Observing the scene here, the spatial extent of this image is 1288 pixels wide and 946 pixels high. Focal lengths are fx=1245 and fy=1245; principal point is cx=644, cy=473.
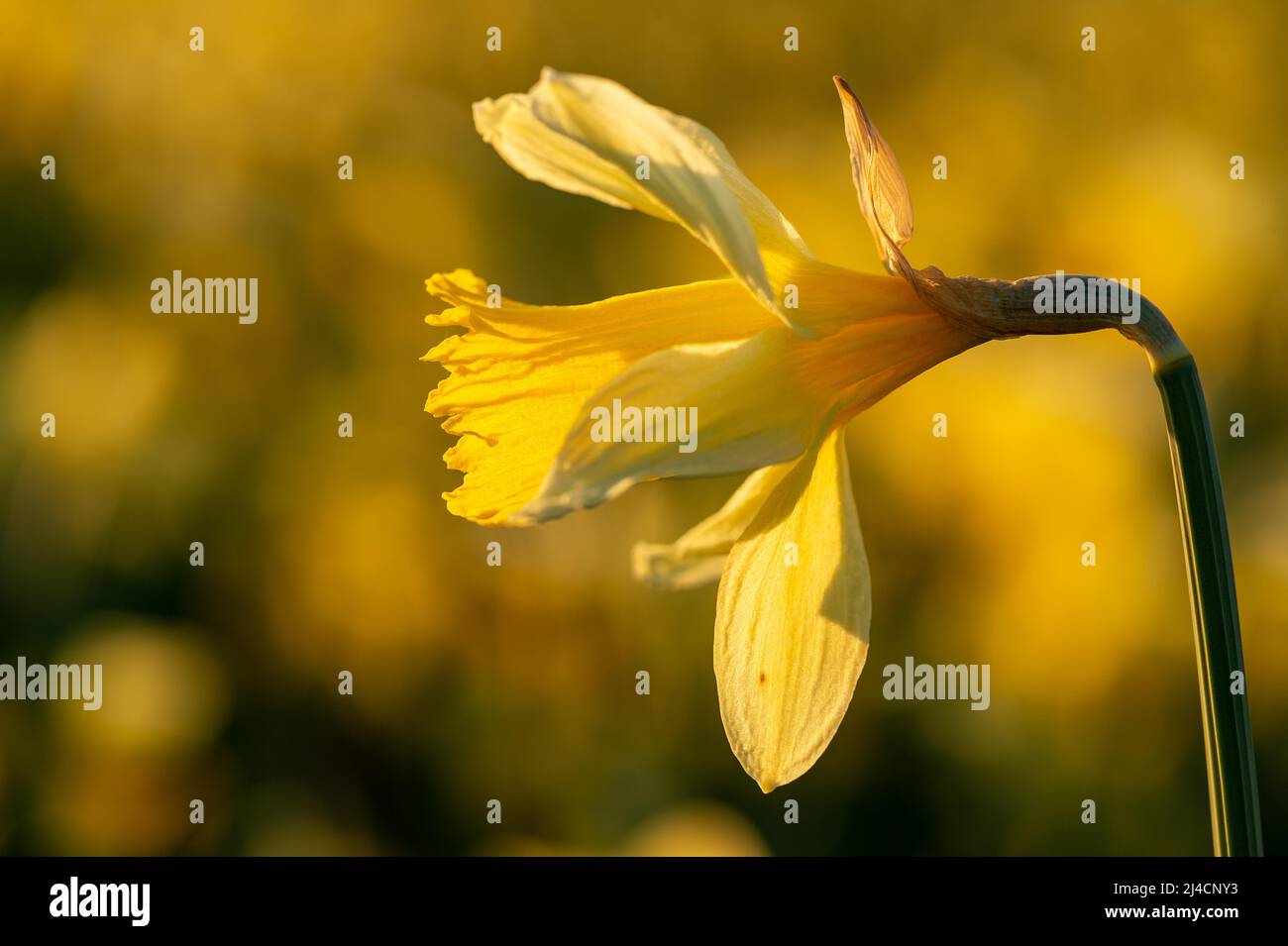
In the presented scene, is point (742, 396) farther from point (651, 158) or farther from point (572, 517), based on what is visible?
point (572, 517)

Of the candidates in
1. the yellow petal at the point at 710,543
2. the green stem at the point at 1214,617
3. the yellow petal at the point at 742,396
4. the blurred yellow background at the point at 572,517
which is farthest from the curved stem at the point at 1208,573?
the blurred yellow background at the point at 572,517

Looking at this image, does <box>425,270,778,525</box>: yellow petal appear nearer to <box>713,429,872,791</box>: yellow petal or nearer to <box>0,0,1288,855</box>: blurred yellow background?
<box>713,429,872,791</box>: yellow petal

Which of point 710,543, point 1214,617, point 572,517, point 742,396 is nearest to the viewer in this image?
point 1214,617

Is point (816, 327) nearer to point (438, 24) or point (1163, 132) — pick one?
point (1163, 132)

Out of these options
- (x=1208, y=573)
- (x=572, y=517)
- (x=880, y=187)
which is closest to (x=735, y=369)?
(x=880, y=187)

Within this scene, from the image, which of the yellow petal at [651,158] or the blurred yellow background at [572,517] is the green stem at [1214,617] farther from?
the blurred yellow background at [572,517]

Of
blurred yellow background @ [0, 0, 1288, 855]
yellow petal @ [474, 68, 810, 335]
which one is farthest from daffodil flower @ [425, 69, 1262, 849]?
blurred yellow background @ [0, 0, 1288, 855]

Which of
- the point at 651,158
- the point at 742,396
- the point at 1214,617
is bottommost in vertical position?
the point at 1214,617
